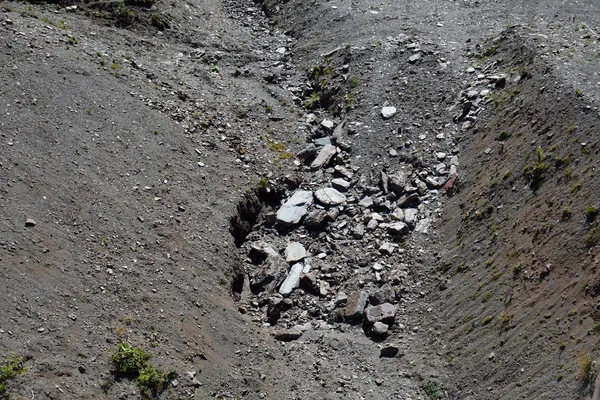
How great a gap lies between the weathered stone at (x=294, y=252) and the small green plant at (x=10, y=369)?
787 centimetres

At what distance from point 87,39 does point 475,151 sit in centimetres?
1348

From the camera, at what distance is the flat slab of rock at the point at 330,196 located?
848 inches

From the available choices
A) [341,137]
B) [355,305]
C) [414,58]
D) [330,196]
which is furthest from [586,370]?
[414,58]

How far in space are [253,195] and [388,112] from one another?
5537mm

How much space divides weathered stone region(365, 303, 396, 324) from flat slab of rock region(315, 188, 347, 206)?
13.5ft

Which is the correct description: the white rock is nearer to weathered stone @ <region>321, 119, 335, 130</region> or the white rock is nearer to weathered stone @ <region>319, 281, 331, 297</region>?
weathered stone @ <region>321, 119, 335, 130</region>

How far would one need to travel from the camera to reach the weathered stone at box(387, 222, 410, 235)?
20156mm

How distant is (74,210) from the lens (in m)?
17.9

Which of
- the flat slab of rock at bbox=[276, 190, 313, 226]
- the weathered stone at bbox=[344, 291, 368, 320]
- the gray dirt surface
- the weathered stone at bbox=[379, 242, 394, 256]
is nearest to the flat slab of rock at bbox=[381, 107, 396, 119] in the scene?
the gray dirt surface

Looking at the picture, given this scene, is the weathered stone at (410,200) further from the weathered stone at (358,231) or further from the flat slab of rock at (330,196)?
the flat slab of rock at (330,196)

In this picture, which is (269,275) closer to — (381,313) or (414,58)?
(381,313)

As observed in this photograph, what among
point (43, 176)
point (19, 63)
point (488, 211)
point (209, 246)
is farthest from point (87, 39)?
point (488, 211)

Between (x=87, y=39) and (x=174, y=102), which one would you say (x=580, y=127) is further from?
(x=87, y=39)

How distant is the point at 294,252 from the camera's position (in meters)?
20.2
